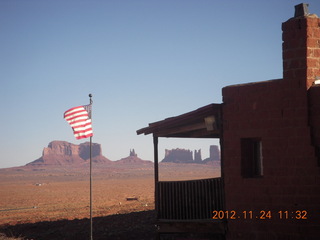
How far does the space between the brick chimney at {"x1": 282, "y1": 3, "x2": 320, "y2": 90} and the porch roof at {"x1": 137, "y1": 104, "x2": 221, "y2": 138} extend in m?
2.13

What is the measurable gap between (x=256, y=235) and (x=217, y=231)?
1.27 m

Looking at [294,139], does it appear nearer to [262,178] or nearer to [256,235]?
[262,178]

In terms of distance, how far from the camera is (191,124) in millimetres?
13344

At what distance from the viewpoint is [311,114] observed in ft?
34.0

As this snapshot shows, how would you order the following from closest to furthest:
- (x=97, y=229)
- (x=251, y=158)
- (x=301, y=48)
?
(x=301, y=48), (x=251, y=158), (x=97, y=229)

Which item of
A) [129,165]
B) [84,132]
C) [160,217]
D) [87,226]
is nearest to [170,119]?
[160,217]

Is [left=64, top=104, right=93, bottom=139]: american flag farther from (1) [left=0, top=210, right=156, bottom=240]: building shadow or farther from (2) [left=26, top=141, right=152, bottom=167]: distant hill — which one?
(2) [left=26, top=141, right=152, bottom=167]: distant hill

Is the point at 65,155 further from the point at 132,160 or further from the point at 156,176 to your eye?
the point at 156,176

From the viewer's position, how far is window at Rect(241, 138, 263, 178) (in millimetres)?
11461

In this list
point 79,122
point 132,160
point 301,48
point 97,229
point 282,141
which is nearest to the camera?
point 282,141

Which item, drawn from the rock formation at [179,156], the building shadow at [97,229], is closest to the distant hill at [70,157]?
the rock formation at [179,156]
